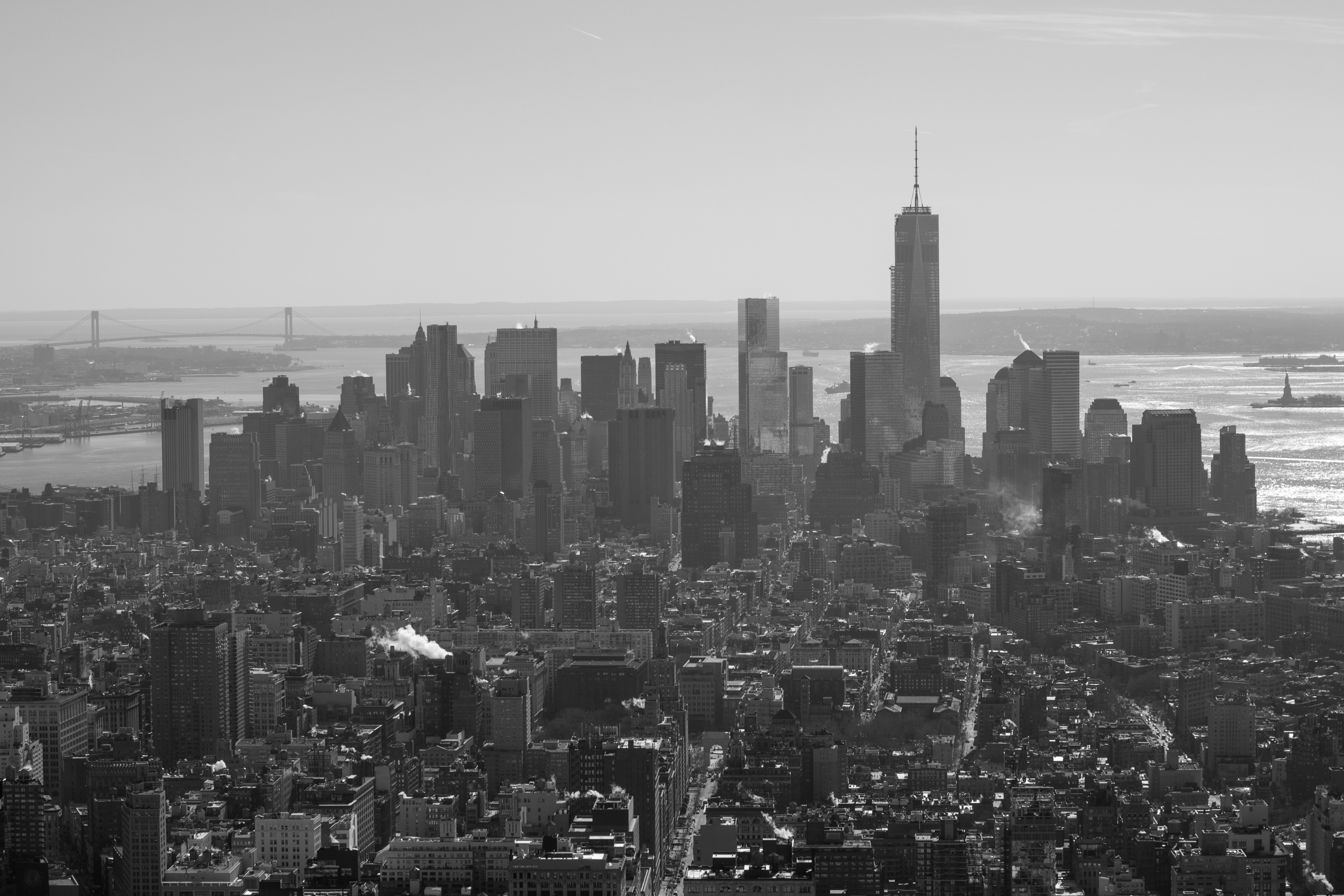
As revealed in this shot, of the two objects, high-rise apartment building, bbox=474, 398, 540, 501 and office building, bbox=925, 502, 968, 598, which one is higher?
high-rise apartment building, bbox=474, 398, 540, 501

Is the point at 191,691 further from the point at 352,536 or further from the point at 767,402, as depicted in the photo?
the point at 767,402

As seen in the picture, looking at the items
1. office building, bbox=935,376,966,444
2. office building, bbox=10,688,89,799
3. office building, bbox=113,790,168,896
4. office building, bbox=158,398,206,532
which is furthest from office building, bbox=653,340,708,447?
office building, bbox=113,790,168,896

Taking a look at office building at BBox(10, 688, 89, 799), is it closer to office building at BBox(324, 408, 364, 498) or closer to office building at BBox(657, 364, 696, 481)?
office building at BBox(324, 408, 364, 498)

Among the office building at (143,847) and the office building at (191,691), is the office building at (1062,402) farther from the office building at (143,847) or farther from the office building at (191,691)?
the office building at (143,847)

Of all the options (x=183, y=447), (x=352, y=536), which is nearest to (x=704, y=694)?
(x=352, y=536)

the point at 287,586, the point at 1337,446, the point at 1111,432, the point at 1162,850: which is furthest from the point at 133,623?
the point at 1337,446

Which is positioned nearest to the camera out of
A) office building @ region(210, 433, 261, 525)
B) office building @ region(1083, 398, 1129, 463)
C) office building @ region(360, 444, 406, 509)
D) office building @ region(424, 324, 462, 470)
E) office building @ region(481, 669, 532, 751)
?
office building @ region(481, 669, 532, 751)

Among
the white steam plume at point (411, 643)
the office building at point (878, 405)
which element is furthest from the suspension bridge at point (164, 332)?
the white steam plume at point (411, 643)
